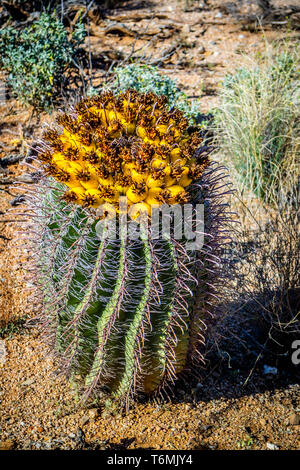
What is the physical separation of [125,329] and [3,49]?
13.1ft

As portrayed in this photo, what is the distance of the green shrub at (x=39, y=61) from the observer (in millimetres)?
4551

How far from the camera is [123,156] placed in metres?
1.79

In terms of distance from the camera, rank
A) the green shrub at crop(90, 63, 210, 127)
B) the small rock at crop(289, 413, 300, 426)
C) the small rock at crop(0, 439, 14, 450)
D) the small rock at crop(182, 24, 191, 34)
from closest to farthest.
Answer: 1. the small rock at crop(0, 439, 14, 450)
2. the small rock at crop(289, 413, 300, 426)
3. the green shrub at crop(90, 63, 210, 127)
4. the small rock at crop(182, 24, 191, 34)

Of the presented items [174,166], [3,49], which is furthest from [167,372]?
[3,49]

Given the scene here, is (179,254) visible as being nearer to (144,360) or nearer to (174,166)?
(174,166)

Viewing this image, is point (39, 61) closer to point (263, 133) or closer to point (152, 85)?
point (152, 85)

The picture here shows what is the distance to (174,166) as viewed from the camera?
1817 millimetres

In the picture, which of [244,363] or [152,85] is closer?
[244,363]

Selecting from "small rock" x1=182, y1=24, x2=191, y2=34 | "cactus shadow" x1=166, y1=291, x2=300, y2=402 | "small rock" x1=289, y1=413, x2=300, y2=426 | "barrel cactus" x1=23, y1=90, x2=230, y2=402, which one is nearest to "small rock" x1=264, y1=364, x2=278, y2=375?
"cactus shadow" x1=166, y1=291, x2=300, y2=402

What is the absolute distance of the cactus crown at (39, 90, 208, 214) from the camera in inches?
70.0

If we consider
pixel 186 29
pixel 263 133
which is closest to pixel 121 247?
pixel 263 133

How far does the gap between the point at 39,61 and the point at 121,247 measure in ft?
11.3

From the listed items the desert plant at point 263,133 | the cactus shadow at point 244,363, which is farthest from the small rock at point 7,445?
the desert plant at point 263,133

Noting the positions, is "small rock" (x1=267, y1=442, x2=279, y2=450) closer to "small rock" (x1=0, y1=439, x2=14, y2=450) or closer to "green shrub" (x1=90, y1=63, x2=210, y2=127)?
"small rock" (x1=0, y1=439, x2=14, y2=450)
